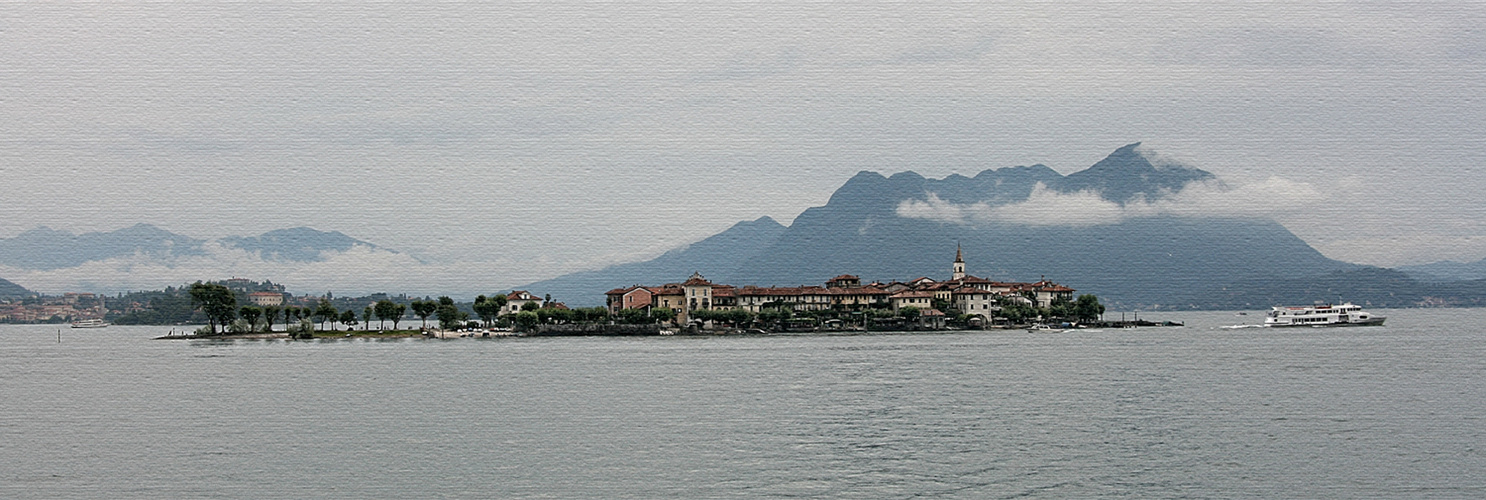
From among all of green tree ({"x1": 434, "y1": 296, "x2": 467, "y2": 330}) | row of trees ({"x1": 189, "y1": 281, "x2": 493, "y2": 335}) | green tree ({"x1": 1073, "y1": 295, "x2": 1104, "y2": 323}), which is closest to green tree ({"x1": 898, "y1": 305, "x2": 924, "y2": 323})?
green tree ({"x1": 1073, "y1": 295, "x2": 1104, "y2": 323})

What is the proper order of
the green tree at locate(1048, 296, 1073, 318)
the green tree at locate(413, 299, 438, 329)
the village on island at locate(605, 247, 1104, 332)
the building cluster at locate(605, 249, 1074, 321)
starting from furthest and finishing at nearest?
the green tree at locate(1048, 296, 1073, 318) < the building cluster at locate(605, 249, 1074, 321) < the village on island at locate(605, 247, 1104, 332) < the green tree at locate(413, 299, 438, 329)

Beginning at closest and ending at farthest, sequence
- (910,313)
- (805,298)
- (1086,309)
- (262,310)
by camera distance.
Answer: (262,310) < (910,313) < (805,298) < (1086,309)

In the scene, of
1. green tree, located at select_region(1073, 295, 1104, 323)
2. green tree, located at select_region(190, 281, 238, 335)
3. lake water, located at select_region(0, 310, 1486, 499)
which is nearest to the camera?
lake water, located at select_region(0, 310, 1486, 499)

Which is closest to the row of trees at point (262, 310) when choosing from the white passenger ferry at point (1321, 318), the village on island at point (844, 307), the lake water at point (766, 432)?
the village on island at point (844, 307)

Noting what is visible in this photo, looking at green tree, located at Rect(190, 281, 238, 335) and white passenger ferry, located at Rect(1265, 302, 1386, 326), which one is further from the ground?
green tree, located at Rect(190, 281, 238, 335)

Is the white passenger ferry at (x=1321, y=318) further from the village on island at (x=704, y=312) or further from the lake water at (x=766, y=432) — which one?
the lake water at (x=766, y=432)

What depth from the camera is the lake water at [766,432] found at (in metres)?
23.0

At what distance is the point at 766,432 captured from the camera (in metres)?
30.4

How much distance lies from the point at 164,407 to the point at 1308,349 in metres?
63.1

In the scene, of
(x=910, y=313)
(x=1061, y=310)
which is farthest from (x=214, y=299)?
(x=1061, y=310)

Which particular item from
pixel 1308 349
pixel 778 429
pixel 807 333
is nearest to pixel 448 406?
pixel 778 429

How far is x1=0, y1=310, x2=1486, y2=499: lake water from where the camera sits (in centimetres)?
2297

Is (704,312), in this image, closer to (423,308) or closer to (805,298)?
(805,298)

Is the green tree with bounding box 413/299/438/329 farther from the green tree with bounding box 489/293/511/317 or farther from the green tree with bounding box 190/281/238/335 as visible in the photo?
the green tree with bounding box 190/281/238/335
